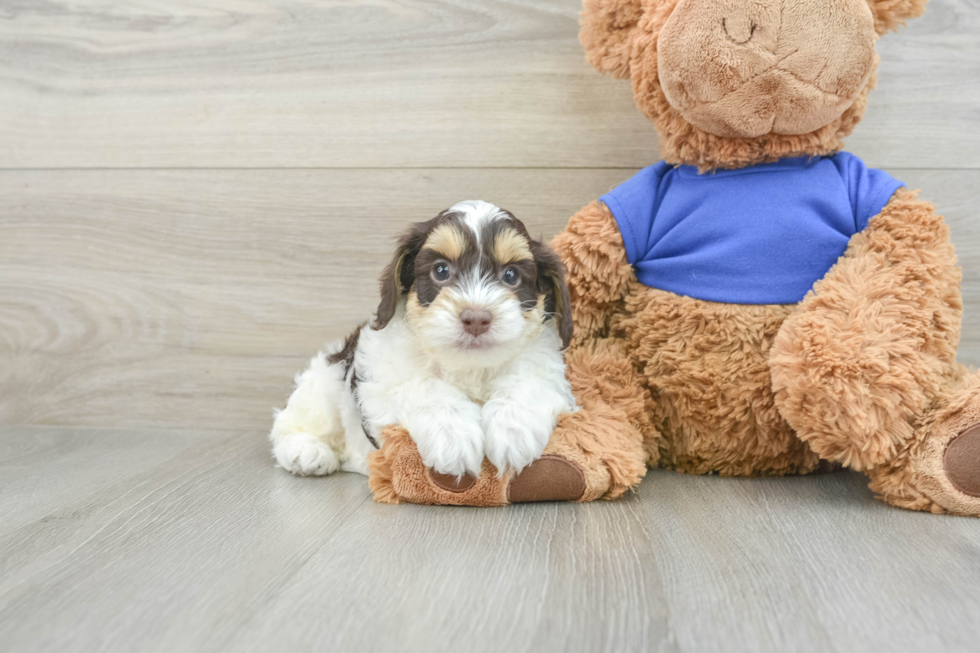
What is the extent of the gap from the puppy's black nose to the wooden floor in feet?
1.15

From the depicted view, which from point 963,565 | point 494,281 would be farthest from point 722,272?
point 963,565

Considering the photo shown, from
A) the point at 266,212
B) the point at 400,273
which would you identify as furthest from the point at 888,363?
the point at 266,212

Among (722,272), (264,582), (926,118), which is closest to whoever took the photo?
(264,582)

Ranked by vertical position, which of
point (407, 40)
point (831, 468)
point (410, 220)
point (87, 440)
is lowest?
point (87, 440)

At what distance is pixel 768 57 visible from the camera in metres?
1.37

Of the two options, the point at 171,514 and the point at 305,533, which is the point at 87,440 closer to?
the point at 171,514

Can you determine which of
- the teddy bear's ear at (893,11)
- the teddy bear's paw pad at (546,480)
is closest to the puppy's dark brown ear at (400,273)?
the teddy bear's paw pad at (546,480)

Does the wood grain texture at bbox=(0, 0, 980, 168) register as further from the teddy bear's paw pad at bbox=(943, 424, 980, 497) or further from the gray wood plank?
the teddy bear's paw pad at bbox=(943, 424, 980, 497)

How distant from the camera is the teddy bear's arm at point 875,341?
A: 132cm

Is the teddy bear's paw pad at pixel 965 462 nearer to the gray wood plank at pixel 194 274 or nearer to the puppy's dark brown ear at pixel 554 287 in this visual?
the puppy's dark brown ear at pixel 554 287

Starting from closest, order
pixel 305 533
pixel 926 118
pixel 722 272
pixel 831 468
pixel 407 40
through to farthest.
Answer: pixel 305 533
pixel 722 272
pixel 831 468
pixel 926 118
pixel 407 40

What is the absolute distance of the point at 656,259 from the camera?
160 centimetres

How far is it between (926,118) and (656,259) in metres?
0.88

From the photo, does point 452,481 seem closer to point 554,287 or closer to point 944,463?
point 554,287
